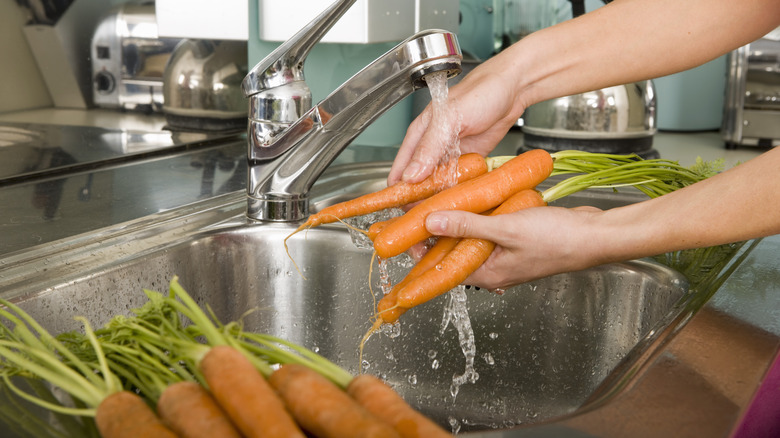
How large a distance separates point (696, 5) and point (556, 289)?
1.42 ft

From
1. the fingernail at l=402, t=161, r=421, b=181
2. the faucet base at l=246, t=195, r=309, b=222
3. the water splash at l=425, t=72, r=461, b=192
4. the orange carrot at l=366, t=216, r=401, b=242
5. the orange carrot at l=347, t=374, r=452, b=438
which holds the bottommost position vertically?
the orange carrot at l=347, t=374, r=452, b=438

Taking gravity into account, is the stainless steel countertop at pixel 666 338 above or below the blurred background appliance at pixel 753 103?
below

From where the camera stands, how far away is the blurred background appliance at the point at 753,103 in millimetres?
2158

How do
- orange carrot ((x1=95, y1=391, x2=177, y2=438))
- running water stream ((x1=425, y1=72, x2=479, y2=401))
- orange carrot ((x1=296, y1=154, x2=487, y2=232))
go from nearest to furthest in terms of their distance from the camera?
orange carrot ((x1=95, y1=391, x2=177, y2=438)) → running water stream ((x1=425, y1=72, x2=479, y2=401)) → orange carrot ((x1=296, y1=154, x2=487, y2=232))

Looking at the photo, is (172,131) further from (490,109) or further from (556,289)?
(556,289)

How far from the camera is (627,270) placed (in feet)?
3.04

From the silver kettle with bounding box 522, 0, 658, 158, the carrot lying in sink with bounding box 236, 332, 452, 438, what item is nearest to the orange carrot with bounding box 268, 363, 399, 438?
the carrot lying in sink with bounding box 236, 332, 452, 438

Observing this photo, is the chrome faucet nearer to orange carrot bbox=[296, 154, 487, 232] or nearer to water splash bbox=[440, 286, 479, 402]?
orange carrot bbox=[296, 154, 487, 232]

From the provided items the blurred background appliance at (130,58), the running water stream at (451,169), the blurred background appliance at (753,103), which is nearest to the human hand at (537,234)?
the running water stream at (451,169)

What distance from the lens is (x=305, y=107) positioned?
3.14 feet

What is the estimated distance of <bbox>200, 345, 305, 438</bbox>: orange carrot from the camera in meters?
0.44

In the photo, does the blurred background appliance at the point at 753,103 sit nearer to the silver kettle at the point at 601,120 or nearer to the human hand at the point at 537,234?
the silver kettle at the point at 601,120

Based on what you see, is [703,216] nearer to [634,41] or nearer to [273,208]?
[634,41]

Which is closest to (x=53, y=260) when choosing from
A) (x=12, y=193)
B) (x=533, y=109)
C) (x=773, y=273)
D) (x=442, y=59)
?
(x=12, y=193)
